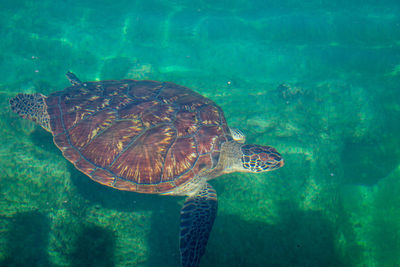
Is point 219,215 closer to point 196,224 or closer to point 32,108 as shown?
point 196,224

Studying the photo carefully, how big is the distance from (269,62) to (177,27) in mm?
7461

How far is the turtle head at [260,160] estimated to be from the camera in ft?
13.5

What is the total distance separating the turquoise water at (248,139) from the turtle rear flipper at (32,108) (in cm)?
55

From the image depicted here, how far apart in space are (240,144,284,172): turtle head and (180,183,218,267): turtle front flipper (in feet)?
3.23

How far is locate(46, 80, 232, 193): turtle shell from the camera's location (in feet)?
12.0

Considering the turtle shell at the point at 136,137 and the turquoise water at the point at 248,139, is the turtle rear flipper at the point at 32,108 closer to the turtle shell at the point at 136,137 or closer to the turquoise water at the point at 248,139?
the turtle shell at the point at 136,137

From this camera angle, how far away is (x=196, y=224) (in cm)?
334

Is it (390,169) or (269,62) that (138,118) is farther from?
(269,62)

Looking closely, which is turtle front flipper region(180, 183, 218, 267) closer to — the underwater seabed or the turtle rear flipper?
the underwater seabed

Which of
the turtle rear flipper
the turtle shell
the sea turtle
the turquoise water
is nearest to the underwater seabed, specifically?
the turquoise water

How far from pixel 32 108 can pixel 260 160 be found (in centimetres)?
542

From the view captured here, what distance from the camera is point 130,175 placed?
11.9 feet

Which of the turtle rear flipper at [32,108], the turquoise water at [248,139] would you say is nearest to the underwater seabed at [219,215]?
the turquoise water at [248,139]

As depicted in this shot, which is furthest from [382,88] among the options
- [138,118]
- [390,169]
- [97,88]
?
[97,88]
